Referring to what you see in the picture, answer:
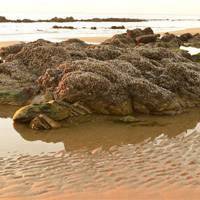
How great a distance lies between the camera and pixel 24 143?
9.70 meters

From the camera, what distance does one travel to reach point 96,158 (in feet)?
28.3

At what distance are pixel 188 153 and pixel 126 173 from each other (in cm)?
178

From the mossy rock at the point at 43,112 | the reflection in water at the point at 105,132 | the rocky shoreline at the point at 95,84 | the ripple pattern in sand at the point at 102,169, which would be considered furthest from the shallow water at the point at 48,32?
the ripple pattern in sand at the point at 102,169

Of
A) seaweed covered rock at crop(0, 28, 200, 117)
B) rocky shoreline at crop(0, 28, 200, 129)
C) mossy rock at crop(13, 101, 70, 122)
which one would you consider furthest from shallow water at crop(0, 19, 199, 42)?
mossy rock at crop(13, 101, 70, 122)

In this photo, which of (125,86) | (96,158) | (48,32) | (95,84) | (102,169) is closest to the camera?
(102,169)

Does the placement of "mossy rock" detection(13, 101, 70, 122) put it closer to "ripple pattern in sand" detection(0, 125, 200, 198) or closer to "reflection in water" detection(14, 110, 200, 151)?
"reflection in water" detection(14, 110, 200, 151)

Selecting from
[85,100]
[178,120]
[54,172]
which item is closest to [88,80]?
[85,100]

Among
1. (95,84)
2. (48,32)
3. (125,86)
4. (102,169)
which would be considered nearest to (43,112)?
(95,84)

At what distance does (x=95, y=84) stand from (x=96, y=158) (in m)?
4.11

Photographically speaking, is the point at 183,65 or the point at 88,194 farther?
the point at 183,65

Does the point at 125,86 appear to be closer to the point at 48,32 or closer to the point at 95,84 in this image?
the point at 95,84

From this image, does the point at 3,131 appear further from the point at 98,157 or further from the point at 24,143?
the point at 98,157

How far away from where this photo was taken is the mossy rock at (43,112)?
11.1 m

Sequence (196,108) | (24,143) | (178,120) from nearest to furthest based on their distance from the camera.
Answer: (24,143) → (178,120) → (196,108)
